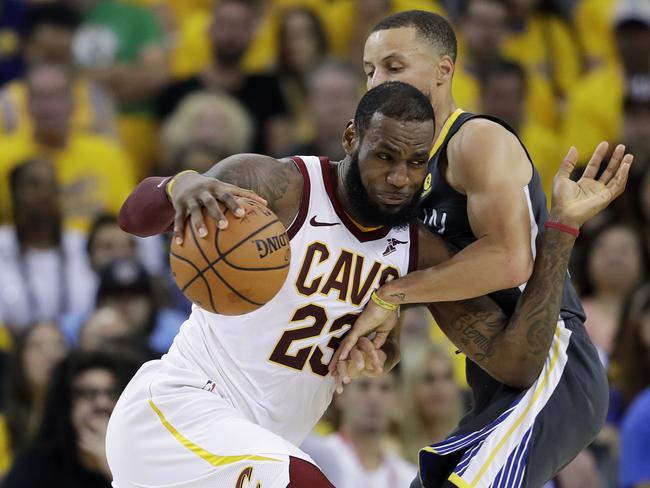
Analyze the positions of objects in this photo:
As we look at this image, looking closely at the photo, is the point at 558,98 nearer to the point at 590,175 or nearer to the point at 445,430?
the point at 445,430

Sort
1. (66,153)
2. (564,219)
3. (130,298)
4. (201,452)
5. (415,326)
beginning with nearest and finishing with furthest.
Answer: (201,452) < (564,219) < (415,326) < (130,298) < (66,153)

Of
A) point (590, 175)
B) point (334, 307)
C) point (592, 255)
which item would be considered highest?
point (590, 175)

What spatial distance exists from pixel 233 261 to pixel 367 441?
11.1 feet

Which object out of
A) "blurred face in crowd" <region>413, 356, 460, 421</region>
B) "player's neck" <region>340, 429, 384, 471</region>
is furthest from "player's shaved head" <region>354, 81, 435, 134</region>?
"blurred face in crowd" <region>413, 356, 460, 421</region>

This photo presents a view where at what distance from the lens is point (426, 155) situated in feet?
17.0

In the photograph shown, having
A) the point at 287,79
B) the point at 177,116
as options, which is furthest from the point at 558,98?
the point at 177,116

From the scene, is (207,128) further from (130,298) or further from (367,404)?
(367,404)

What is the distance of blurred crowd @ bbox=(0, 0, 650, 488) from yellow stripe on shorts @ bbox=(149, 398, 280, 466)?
7.32ft

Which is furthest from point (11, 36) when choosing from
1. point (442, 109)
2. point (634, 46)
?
point (442, 109)

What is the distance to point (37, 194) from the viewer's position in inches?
368

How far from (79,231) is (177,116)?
49.7 inches

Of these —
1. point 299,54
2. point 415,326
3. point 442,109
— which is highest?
point 442,109

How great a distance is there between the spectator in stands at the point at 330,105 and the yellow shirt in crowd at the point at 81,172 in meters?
1.42

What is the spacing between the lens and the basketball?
473 centimetres
